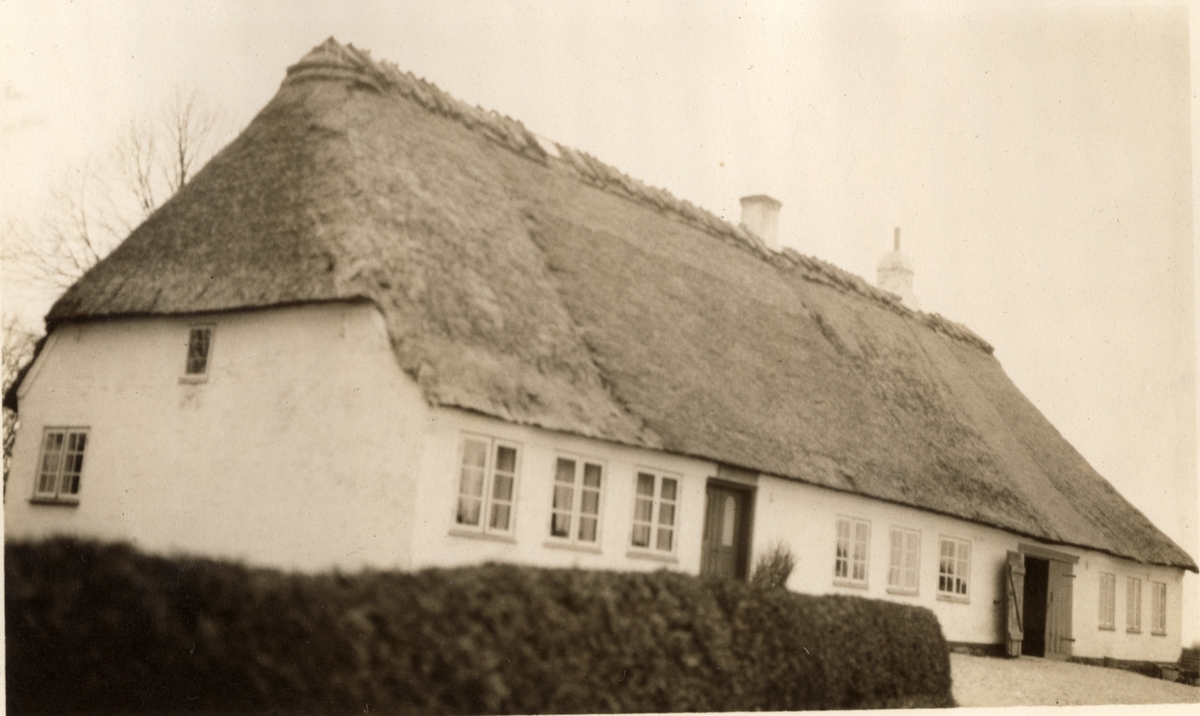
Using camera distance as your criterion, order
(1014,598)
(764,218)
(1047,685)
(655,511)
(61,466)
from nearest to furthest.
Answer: (61,466) < (655,511) < (1047,685) < (1014,598) < (764,218)

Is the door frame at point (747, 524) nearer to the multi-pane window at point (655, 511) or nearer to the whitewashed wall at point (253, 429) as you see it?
the multi-pane window at point (655, 511)

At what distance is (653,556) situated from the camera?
12570 millimetres

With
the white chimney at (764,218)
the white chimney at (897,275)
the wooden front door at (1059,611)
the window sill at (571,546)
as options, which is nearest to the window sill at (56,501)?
the window sill at (571,546)

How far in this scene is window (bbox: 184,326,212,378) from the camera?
10508mm

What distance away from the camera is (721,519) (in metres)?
13.8

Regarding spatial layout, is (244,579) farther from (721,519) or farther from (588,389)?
(721,519)

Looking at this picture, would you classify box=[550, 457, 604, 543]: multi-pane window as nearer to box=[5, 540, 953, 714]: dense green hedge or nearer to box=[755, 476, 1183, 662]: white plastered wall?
box=[5, 540, 953, 714]: dense green hedge

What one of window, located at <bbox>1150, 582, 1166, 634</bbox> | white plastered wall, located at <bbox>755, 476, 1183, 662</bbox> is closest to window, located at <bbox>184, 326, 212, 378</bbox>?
white plastered wall, located at <bbox>755, 476, 1183, 662</bbox>

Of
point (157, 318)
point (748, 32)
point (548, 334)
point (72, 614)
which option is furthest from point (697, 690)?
point (748, 32)

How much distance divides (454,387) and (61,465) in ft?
11.0

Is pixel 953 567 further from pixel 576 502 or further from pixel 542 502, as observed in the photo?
pixel 542 502

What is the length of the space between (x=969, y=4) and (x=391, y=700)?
37.6ft

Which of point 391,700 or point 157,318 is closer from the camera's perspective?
point 391,700

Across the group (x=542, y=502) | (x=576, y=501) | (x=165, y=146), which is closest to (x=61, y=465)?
(x=165, y=146)
